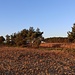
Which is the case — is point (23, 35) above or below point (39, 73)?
above

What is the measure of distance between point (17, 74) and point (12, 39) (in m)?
44.1

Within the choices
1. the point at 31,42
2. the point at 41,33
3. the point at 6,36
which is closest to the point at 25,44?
the point at 31,42

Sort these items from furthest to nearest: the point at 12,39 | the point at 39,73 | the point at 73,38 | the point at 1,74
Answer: the point at 12,39 < the point at 73,38 < the point at 39,73 < the point at 1,74

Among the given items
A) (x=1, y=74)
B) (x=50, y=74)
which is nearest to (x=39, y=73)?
(x=50, y=74)

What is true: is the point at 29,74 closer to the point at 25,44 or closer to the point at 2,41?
the point at 25,44

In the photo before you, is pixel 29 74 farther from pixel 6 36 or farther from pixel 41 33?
pixel 6 36

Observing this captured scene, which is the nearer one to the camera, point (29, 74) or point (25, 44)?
point (29, 74)

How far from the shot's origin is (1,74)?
12.5 metres

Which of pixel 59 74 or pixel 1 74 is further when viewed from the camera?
pixel 59 74

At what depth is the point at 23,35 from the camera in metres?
52.8

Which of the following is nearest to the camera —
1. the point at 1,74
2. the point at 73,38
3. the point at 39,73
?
the point at 1,74

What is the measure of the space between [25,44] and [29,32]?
127 inches

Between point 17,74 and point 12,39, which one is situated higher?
point 12,39

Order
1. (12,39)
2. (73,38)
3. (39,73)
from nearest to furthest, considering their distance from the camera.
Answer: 1. (39,73)
2. (73,38)
3. (12,39)
